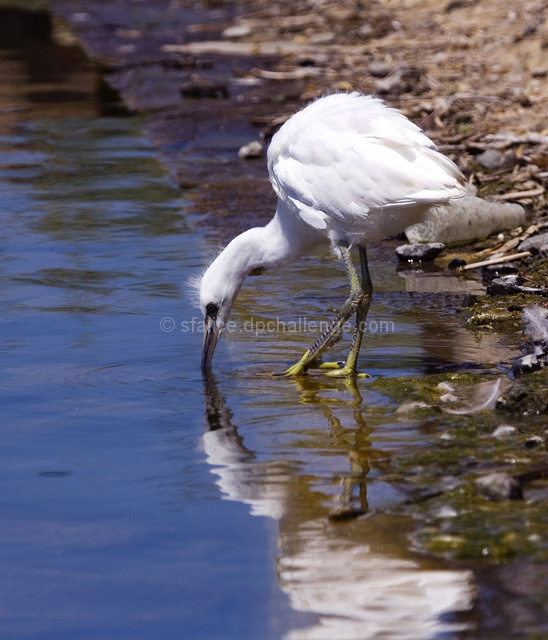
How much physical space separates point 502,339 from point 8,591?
10.9ft

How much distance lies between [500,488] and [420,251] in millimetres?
3969

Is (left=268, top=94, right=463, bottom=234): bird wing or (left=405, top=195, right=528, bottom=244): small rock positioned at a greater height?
(left=268, top=94, right=463, bottom=234): bird wing

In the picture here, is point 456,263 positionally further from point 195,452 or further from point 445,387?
point 195,452

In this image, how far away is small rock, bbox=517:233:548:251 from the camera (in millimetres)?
7199

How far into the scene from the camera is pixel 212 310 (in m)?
5.98

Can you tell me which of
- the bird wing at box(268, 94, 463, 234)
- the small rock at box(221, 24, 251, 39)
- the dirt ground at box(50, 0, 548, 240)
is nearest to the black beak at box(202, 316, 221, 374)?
the bird wing at box(268, 94, 463, 234)

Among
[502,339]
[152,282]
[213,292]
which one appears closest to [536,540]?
[502,339]

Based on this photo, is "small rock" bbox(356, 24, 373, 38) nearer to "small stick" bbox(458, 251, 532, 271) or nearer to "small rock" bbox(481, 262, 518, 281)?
"small stick" bbox(458, 251, 532, 271)

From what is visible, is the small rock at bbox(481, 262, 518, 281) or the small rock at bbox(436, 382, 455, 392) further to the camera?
the small rock at bbox(481, 262, 518, 281)

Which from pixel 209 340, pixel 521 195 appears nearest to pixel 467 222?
pixel 521 195

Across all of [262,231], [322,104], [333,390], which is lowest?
[333,390]

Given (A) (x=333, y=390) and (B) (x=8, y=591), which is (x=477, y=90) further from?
(B) (x=8, y=591)

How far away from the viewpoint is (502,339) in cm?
590

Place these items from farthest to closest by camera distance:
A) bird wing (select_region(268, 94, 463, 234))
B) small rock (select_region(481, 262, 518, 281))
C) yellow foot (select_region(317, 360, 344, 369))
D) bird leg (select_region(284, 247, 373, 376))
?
small rock (select_region(481, 262, 518, 281))
yellow foot (select_region(317, 360, 344, 369))
bird leg (select_region(284, 247, 373, 376))
bird wing (select_region(268, 94, 463, 234))
